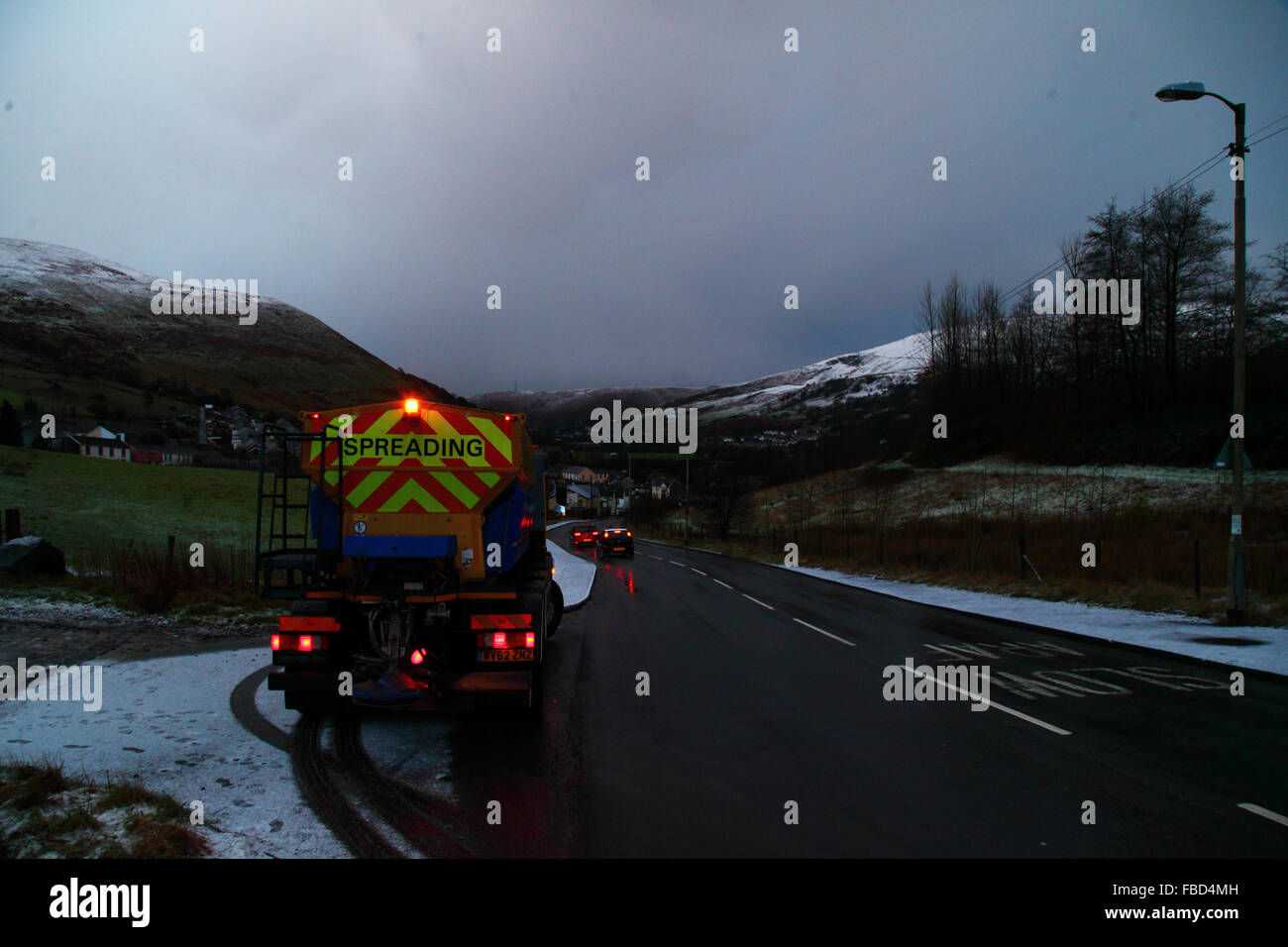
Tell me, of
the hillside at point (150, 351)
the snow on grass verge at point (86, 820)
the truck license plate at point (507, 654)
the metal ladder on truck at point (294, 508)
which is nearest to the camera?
the snow on grass verge at point (86, 820)

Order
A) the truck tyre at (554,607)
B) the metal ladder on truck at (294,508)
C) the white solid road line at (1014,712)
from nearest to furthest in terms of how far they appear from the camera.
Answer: the metal ladder on truck at (294,508)
the white solid road line at (1014,712)
the truck tyre at (554,607)

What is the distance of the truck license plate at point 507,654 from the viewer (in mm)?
6281

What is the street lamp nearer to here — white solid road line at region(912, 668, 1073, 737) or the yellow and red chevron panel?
white solid road line at region(912, 668, 1073, 737)

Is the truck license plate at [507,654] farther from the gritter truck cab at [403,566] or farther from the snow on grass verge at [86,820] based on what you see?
the snow on grass verge at [86,820]

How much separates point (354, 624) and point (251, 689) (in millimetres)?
2444

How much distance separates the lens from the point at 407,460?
6.61 metres

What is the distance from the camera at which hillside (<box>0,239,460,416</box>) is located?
7662cm

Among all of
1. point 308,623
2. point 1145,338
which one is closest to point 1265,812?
point 308,623

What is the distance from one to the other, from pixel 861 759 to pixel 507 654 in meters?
3.15

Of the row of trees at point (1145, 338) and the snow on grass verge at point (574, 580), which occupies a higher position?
the row of trees at point (1145, 338)

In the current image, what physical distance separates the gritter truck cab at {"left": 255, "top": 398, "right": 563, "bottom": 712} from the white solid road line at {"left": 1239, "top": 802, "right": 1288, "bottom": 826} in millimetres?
5292

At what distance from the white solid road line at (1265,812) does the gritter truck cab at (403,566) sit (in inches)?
208

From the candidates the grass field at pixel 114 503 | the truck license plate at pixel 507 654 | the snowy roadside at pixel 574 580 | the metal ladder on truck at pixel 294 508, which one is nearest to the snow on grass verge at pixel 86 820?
the metal ladder on truck at pixel 294 508
